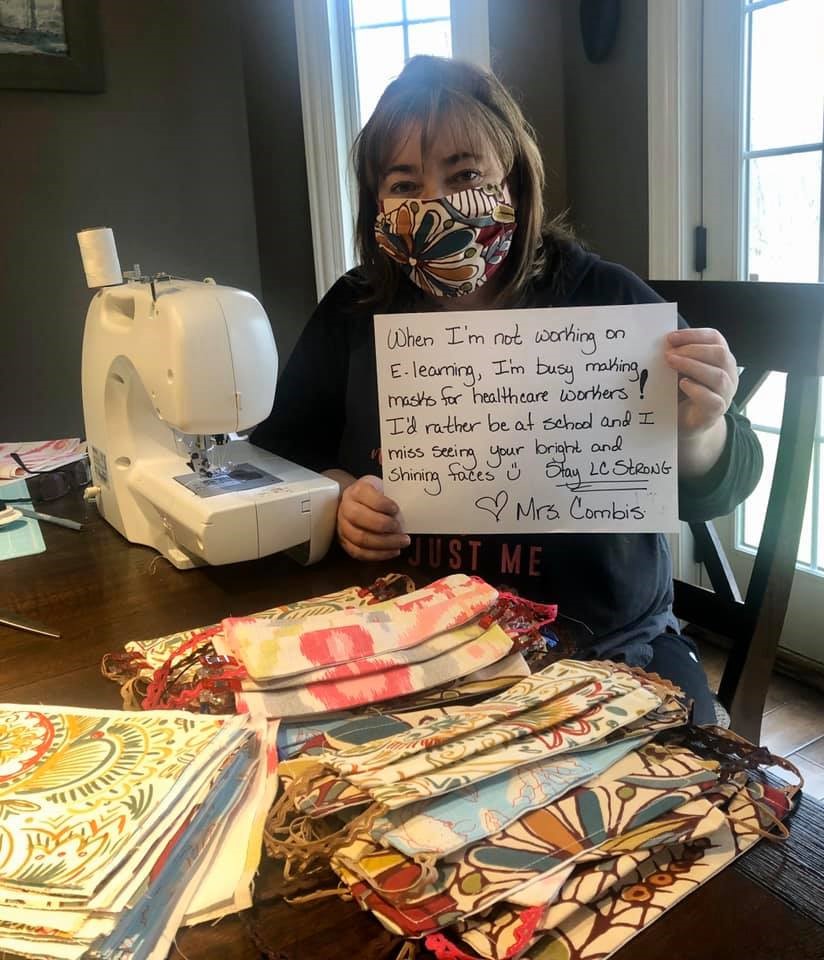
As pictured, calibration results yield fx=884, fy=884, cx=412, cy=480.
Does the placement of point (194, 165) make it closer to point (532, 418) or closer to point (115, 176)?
point (115, 176)

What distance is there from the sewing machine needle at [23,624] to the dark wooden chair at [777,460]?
88 cm

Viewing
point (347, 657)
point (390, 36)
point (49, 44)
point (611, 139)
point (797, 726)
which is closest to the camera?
point (347, 657)

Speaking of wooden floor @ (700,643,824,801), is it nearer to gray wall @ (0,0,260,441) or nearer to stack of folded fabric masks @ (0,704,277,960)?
stack of folded fabric masks @ (0,704,277,960)

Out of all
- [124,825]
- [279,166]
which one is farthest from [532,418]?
[279,166]

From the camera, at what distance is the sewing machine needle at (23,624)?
1.00 m

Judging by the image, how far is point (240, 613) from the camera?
1.03 metres

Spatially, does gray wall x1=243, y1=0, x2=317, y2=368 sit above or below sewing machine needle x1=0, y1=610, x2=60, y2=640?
above

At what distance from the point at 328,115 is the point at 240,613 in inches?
81.7

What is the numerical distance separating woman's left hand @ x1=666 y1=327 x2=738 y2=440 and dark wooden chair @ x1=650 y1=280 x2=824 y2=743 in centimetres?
23

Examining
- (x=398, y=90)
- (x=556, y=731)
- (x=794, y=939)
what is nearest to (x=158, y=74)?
(x=398, y=90)

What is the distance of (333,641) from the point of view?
82 centimetres

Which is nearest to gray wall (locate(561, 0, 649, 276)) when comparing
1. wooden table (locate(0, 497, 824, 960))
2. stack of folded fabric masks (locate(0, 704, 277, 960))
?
wooden table (locate(0, 497, 824, 960))

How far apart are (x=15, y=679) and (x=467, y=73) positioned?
972 mm

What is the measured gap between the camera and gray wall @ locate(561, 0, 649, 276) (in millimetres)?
2248
